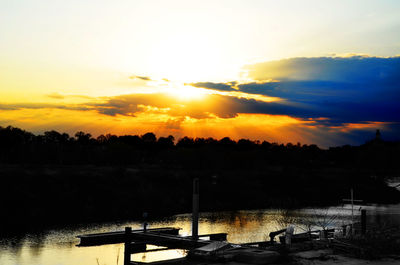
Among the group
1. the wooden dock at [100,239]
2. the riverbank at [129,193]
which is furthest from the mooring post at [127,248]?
the riverbank at [129,193]

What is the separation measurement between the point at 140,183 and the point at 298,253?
51.7m

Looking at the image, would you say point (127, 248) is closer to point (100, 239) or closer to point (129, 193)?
point (100, 239)

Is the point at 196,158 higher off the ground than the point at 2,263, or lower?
higher

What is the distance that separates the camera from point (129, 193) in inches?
2532

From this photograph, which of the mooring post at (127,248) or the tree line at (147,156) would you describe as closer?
the mooring post at (127,248)

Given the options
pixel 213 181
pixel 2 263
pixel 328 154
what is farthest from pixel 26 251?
pixel 328 154

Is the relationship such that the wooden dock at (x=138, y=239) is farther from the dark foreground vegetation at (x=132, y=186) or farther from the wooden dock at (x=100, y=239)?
the dark foreground vegetation at (x=132, y=186)

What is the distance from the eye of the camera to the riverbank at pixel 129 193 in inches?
2072

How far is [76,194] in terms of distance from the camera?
193 ft

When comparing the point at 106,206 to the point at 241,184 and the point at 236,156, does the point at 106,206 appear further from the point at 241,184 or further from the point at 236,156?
the point at 236,156

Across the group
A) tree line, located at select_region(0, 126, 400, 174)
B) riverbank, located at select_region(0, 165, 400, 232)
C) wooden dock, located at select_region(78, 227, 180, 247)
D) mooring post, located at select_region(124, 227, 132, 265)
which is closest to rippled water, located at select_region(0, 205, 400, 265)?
wooden dock, located at select_region(78, 227, 180, 247)

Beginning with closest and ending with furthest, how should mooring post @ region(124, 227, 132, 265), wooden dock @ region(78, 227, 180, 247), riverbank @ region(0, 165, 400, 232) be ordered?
mooring post @ region(124, 227, 132, 265), wooden dock @ region(78, 227, 180, 247), riverbank @ region(0, 165, 400, 232)

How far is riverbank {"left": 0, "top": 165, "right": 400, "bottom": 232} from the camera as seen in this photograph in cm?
5262

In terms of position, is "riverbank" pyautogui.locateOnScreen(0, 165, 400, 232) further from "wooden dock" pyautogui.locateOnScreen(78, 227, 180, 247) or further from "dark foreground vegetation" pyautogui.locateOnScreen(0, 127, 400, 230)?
"wooden dock" pyautogui.locateOnScreen(78, 227, 180, 247)
